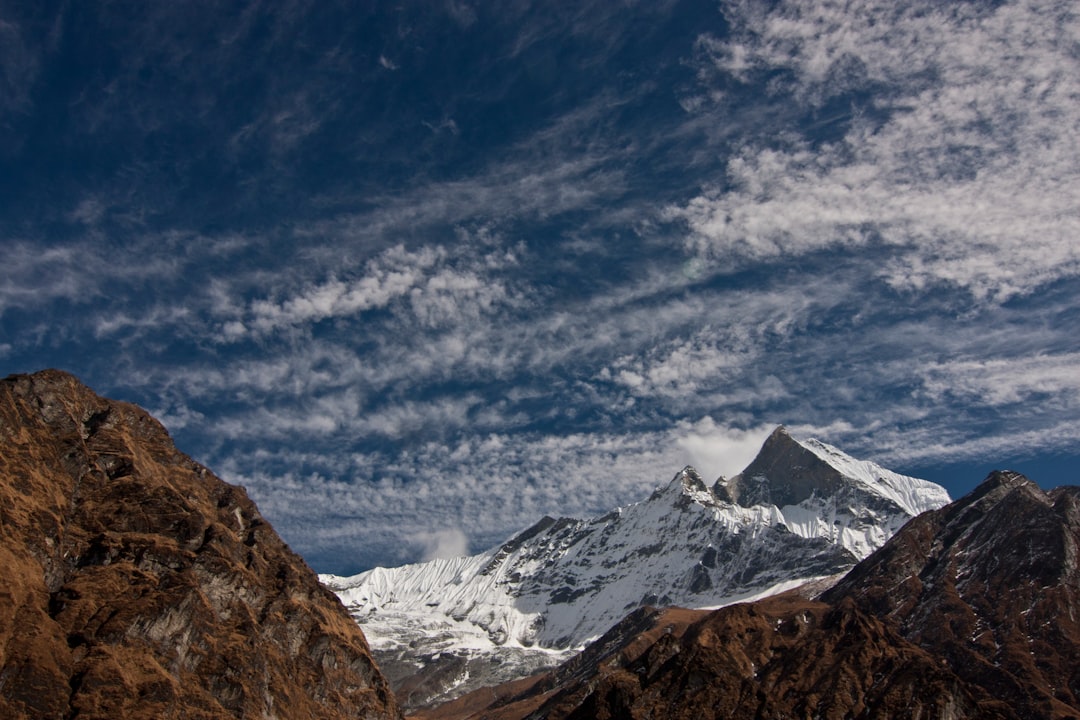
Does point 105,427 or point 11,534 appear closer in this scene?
point 11,534

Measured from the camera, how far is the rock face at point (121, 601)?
431ft

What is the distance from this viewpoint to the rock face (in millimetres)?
131250

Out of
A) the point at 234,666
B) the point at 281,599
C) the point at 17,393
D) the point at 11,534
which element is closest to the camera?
the point at 11,534

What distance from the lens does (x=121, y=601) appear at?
149125mm

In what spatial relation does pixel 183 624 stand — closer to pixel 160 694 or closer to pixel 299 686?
pixel 160 694

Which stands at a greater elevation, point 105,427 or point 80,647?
point 105,427

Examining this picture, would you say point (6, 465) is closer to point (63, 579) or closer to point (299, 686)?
point (63, 579)

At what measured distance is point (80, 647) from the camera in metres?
136

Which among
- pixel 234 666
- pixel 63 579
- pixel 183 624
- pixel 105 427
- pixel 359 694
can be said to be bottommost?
pixel 359 694

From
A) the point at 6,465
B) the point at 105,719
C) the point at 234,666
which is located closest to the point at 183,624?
the point at 234,666

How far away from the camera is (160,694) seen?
136m

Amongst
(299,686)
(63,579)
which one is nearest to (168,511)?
(63,579)

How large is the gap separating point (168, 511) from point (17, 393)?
36.9 m

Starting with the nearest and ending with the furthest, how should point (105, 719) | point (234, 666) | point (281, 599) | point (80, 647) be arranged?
point (105, 719), point (80, 647), point (234, 666), point (281, 599)
